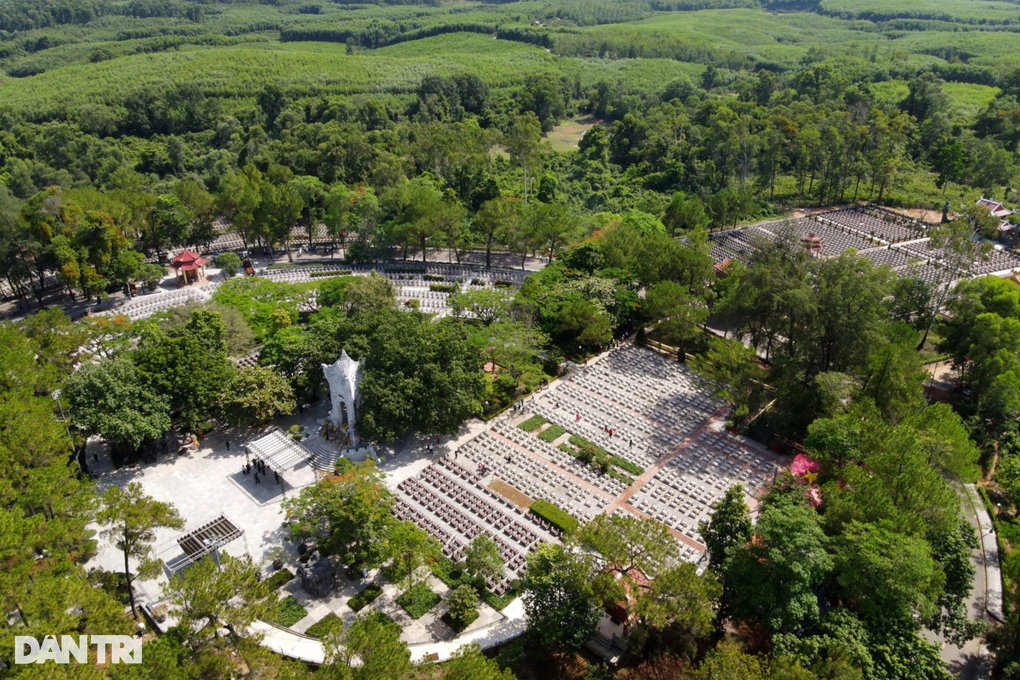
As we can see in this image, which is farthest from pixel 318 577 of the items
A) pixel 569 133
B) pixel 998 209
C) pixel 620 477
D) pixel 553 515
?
pixel 569 133

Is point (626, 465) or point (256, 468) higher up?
point (256, 468)

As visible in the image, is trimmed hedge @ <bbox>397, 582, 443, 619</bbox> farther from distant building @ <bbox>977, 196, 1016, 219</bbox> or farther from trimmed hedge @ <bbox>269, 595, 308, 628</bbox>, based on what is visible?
distant building @ <bbox>977, 196, 1016, 219</bbox>

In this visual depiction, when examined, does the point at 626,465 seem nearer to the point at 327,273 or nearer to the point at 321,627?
the point at 321,627

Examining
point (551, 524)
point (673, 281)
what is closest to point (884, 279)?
point (673, 281)

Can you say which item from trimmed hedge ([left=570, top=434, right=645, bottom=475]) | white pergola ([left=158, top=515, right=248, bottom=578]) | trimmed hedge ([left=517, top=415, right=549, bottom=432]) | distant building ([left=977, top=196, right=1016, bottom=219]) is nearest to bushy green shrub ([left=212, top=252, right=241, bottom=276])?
white pergola ([left=158, top=515, right=248, bottom=578])

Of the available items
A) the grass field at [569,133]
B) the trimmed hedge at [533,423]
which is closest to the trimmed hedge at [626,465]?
the trimmed hedge at [533,423]

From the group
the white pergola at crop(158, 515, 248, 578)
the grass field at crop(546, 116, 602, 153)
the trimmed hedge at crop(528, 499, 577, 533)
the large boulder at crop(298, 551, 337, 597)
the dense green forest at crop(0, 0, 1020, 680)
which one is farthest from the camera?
the grass field at crop(546, 116, 602, 153)

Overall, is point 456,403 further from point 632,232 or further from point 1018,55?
point 1018,55
